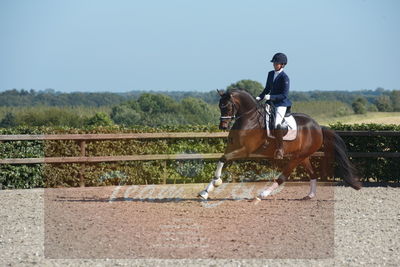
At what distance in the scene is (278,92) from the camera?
1187 centimetres

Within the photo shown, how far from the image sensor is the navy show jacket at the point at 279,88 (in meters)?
11.8

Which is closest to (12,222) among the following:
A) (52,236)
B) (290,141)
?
(52,236)

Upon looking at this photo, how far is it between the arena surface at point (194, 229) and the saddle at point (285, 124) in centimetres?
125

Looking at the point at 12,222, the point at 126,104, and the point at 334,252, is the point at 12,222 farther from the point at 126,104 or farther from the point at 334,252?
the point at 126,104

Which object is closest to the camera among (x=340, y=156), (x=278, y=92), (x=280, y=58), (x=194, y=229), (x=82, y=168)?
(x=194, y=229)

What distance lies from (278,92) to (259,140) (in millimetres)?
983

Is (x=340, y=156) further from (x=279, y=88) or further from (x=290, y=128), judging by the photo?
(x=279, y=88)

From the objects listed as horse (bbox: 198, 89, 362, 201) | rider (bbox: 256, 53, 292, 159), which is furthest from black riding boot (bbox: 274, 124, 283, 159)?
horse (bbox: 198, 89, 362, 201)

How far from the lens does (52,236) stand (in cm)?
845

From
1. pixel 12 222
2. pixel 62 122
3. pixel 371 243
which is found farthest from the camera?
pixel 62 122

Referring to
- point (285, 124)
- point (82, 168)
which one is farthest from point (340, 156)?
point (82, 168)

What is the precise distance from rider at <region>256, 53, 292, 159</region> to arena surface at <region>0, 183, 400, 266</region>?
4.21ft

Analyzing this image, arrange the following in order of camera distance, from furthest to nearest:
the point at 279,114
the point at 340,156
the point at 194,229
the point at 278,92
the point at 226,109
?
the point at 340,156
the point at 279,114
the point at 278,92
the point at 226,109
the point at 194,229

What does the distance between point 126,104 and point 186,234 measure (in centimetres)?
3928
